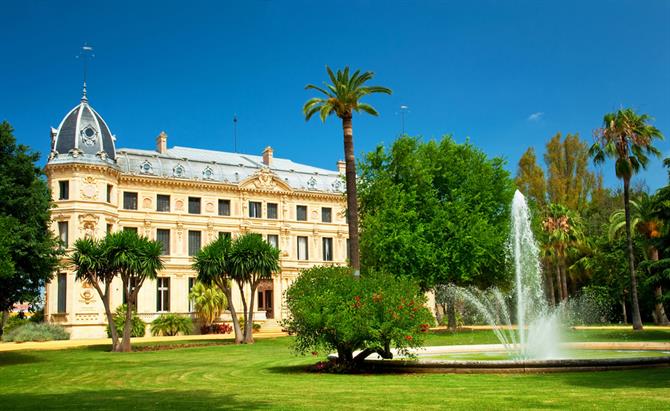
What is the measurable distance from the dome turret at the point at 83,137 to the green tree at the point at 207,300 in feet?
42.9

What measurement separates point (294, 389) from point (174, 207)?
44564mm

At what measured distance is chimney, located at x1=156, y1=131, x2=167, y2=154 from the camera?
205 ft

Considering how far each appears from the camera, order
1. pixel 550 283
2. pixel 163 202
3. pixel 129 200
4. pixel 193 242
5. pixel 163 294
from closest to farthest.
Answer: pixel 129 200 < pixel 163 294 < pixel 163 202 < pixel 193 242 < pixel 550 283

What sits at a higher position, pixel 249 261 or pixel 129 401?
pixel 249 261

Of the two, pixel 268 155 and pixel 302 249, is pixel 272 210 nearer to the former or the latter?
pixel 302 249

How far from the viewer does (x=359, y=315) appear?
65.0ft

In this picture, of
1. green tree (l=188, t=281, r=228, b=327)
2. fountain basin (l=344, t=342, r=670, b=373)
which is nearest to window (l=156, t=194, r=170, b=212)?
green tree (l=188, t=281, r=228, b=327)

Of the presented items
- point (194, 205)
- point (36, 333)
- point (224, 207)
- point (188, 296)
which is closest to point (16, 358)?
point (36, 333)

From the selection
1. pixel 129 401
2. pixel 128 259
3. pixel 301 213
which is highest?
pixel 301 213

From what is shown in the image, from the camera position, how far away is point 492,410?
460 inches

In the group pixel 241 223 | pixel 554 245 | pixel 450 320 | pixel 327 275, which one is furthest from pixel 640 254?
pixel 327 275

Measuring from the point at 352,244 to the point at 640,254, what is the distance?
119 ft

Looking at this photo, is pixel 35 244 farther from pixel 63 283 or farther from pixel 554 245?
pixel 554 245

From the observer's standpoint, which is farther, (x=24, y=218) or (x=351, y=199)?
(x=351, y=199)
